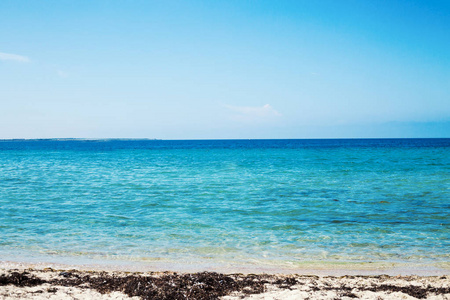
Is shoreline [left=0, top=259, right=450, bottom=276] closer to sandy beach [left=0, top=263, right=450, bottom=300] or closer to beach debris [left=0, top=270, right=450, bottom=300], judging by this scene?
sandy beach [left=0, top=263, right=450, bottom=300]

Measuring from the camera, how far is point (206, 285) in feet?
20.6

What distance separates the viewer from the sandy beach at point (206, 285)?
590 centimetres

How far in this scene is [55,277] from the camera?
6.72 metres

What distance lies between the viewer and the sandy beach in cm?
590

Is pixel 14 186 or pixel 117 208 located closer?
pixel 117 208

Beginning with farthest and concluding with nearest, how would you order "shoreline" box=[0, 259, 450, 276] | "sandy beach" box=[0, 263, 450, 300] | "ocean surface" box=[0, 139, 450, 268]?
"ocean surface" box=[0, 139, 450, 268]
"shoreline" box=[0, 259, 450, 276]
"sandy beach" box=[0, 263, 450, 300]

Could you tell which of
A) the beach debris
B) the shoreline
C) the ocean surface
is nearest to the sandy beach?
the beach debris

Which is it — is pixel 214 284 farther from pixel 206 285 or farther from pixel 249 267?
pixel 249 267

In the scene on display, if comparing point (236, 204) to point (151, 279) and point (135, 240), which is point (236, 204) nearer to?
point (135, 240)

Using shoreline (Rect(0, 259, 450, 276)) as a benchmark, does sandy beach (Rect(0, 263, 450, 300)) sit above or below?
above

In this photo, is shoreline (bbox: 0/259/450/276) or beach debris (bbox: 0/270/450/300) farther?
shoreline (bbox: 0/259/450/276)

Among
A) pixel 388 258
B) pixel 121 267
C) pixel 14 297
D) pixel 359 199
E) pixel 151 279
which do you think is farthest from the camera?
pixel 359 199

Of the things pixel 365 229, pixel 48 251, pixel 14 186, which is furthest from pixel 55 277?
pixel 14 186

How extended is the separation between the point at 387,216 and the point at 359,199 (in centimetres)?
371
